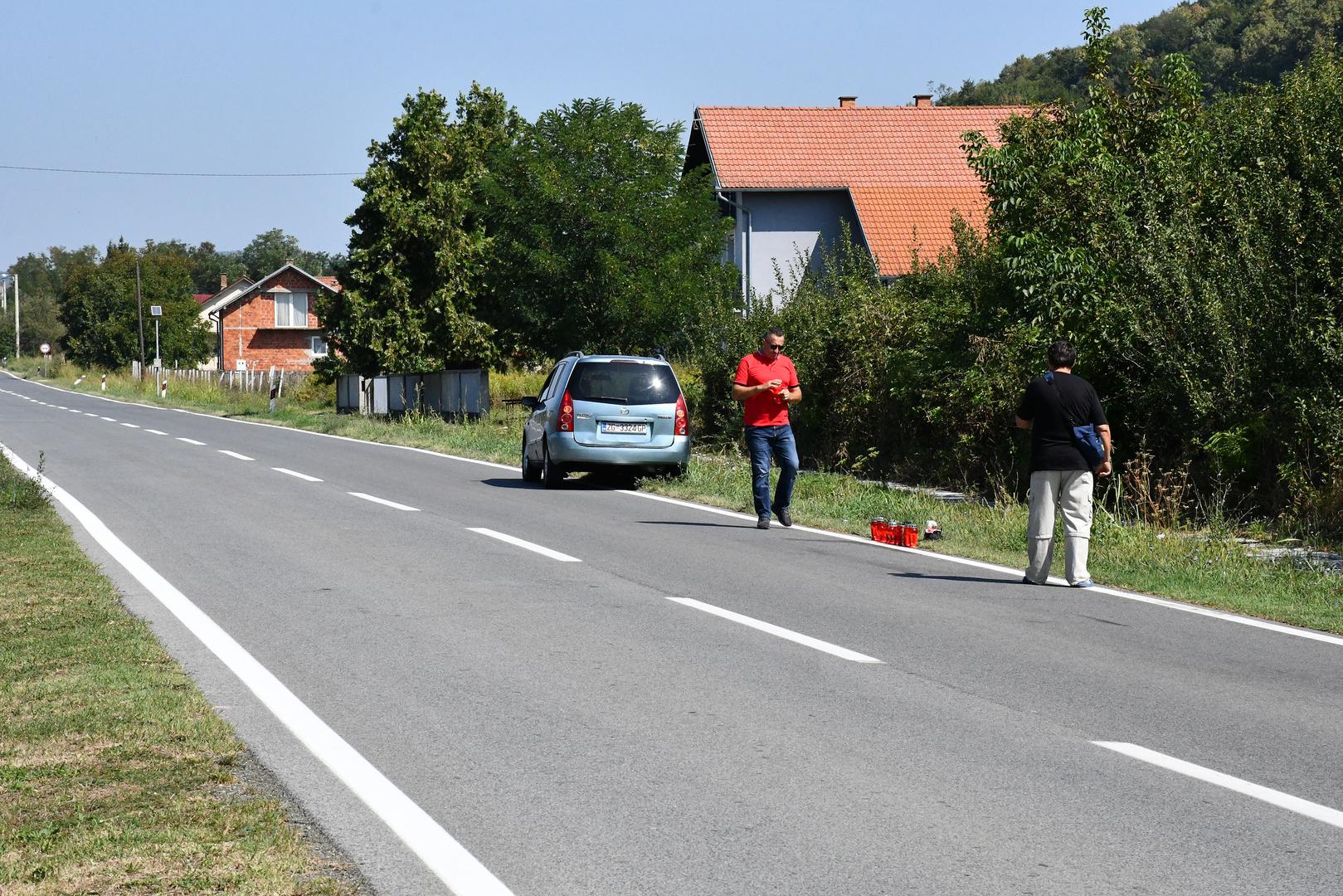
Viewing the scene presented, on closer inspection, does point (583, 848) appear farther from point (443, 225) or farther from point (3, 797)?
point (443, 225)

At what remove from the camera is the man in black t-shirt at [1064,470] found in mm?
11453

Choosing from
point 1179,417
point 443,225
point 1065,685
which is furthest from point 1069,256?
point 443,225

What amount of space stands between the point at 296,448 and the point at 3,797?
23857 mm

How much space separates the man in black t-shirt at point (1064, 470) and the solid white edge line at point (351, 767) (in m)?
5.89

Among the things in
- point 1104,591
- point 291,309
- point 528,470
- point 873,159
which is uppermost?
point 873,159

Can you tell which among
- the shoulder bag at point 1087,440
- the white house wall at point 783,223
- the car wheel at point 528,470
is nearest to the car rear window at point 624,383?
the car wheel at point 528,470

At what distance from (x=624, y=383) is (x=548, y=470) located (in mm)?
1480

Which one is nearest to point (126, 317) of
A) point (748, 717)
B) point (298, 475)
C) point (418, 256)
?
point (418, 256)

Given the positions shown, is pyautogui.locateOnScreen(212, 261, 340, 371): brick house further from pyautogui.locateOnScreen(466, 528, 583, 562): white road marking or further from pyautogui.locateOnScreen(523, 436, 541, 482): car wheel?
pyautogui.locateOnScreen(466, 528, 583, 562): white road marking

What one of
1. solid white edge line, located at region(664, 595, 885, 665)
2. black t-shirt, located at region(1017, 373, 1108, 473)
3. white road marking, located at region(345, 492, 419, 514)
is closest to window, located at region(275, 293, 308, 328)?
white road marking, located at region(345, 492, 419, 514)

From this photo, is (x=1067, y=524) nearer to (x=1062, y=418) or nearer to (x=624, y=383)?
(x=1062, y=418)

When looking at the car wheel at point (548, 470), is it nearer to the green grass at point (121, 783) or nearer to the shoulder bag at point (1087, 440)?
the shoulder bag at point (1087, 440)

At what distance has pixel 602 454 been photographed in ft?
64.6

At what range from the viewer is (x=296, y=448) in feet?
94.1
